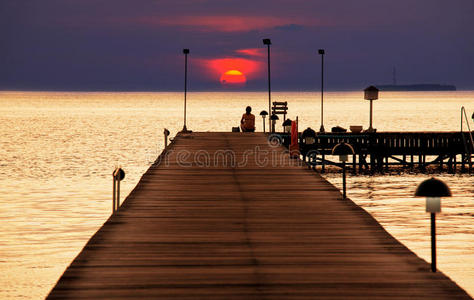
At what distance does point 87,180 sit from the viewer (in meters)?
38.9

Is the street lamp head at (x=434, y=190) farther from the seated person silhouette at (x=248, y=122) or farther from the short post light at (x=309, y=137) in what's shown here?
the seated person silhouette at (x=248, y=122)

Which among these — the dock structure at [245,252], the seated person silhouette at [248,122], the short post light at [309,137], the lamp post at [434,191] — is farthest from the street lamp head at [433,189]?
the seated person silhouette at [248,122]

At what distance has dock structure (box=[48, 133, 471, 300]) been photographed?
9312 millimetres

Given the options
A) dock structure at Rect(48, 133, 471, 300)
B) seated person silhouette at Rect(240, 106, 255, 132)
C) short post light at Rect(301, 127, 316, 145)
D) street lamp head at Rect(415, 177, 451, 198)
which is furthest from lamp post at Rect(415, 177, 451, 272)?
seated person silhouette at Rect(240, 106, 255, 132)

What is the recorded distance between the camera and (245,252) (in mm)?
11430

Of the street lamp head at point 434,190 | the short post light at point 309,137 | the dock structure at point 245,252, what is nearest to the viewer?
the dock structure at point 245,252

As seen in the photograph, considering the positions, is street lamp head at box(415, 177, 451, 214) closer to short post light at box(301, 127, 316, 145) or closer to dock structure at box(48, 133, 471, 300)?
dock structure at box(48, 133, 471, 300)

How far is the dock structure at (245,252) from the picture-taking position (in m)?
9.31

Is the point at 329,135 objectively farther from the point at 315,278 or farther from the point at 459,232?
the point at 315,278

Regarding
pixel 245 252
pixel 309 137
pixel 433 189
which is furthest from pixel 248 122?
pixel 433 189

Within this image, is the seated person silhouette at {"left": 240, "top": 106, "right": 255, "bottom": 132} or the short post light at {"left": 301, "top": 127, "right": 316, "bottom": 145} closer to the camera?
the short post light at {"left": 301, "top": 127, "right": 316, "bottom": 145}

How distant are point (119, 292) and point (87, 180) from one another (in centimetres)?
3027

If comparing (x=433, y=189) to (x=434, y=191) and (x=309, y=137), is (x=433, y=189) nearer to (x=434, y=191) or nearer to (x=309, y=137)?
(x=434, y=191)

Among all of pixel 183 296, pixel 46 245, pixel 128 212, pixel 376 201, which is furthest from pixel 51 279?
pixel 376 201
